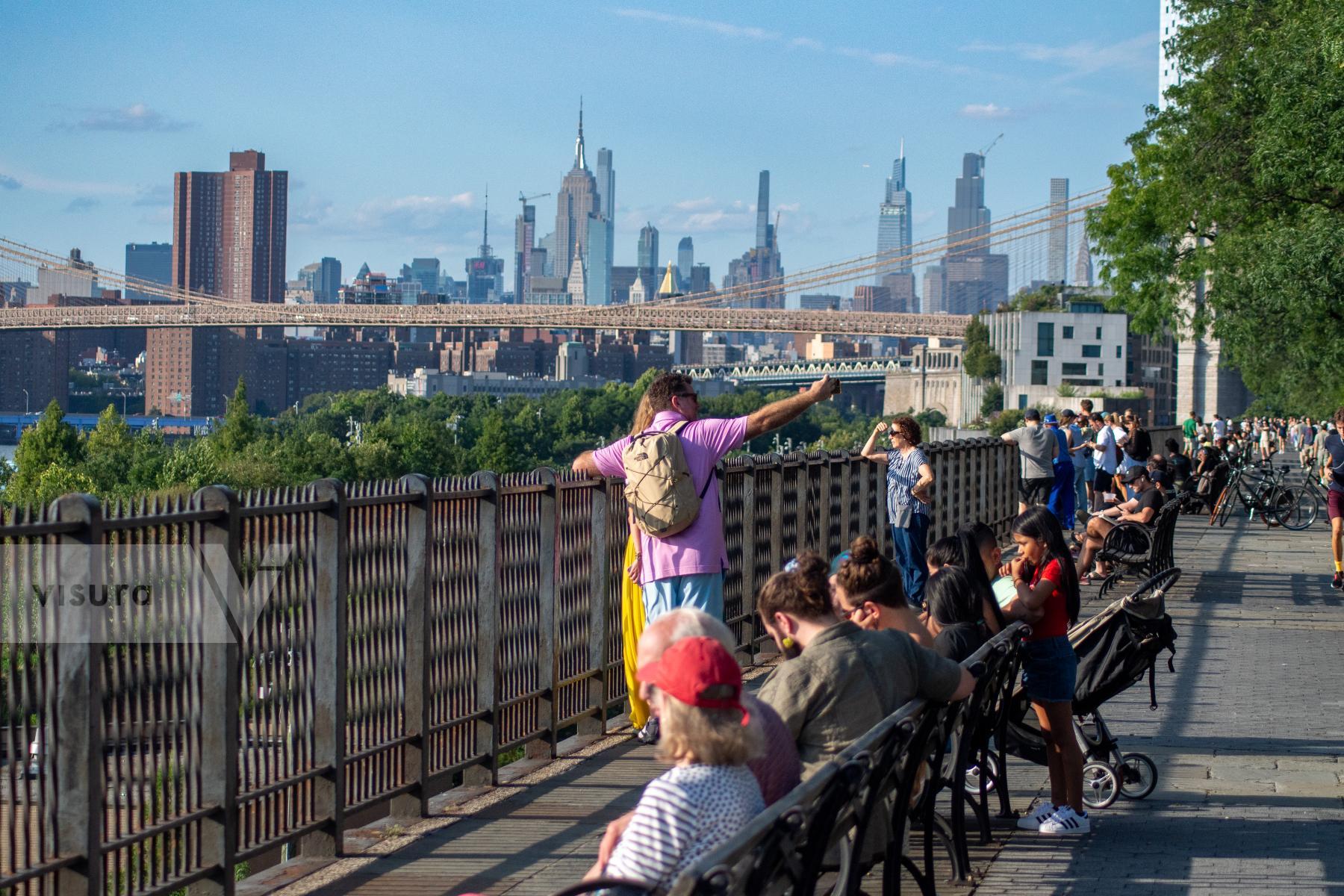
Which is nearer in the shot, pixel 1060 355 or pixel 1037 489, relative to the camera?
pixel 1037 489

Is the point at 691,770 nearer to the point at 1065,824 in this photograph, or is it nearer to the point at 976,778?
the point at 1065,824

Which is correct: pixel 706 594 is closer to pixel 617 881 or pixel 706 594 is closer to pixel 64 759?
pixel 64 759

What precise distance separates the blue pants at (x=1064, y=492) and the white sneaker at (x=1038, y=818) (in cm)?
1334

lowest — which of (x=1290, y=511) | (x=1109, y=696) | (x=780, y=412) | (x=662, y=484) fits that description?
(x=1290, y=511)

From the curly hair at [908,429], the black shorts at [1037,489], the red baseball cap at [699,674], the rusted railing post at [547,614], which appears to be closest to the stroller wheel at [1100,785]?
the rusted railing post at [547,614]

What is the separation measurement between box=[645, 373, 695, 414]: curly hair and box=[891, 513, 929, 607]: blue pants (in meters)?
5.38

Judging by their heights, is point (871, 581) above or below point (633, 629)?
above

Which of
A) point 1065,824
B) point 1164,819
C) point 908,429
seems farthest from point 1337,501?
point 1065,824

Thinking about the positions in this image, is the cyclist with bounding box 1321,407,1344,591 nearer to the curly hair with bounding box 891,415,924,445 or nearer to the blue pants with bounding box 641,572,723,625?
the curly hair with bounding box 891,415,924,445

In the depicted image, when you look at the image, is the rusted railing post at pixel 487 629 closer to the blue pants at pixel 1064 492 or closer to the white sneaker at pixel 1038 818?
the white sneaker at pixel 1038 818

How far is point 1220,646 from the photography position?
1205 centimetres

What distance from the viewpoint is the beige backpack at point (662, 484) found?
709 cm

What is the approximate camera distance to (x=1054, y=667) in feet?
22.0

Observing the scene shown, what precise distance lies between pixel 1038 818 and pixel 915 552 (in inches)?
233
